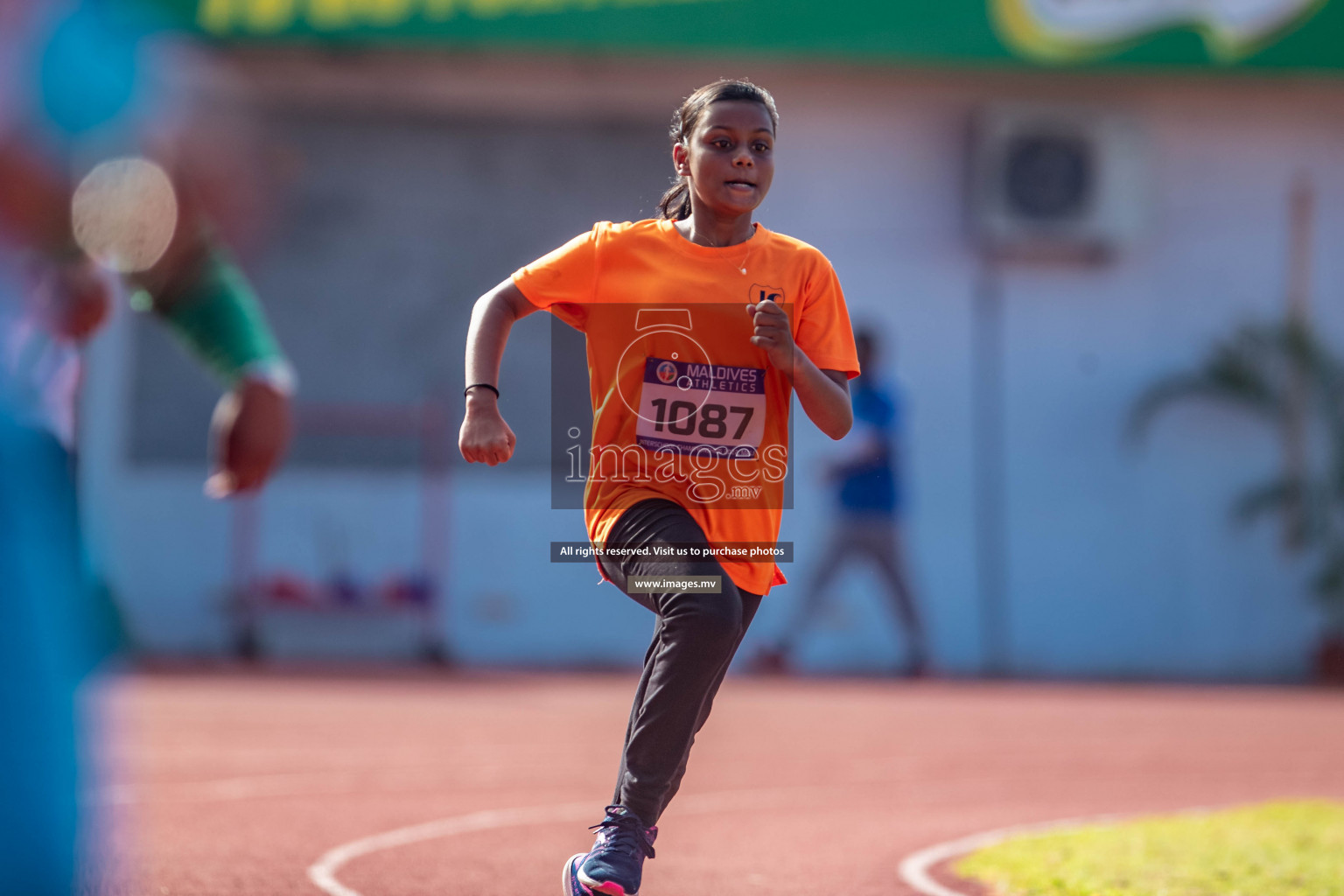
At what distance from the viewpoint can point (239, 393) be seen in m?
2.75

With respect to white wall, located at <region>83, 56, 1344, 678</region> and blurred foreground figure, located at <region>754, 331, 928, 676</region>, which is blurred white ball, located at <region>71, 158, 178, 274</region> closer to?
blurred foreground figure, located at <region>754, 331, 928, 676</region>

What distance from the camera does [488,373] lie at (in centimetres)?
358

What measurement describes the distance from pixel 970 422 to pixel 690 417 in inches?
482

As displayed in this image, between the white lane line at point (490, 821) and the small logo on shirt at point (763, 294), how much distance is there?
2.02 m

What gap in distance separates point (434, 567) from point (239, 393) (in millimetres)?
12385

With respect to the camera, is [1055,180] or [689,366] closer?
[689,366]

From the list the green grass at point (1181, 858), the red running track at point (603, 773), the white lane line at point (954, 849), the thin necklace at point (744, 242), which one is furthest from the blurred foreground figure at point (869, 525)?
the thin necklace at point (744, 242)

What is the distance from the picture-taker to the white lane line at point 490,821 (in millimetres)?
5000

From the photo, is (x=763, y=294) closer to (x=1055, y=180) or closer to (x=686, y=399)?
(x=686, y=399)

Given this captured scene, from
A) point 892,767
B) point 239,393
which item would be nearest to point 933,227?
point 892,767

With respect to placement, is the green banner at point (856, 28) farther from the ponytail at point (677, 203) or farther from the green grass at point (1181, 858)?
the ponytail at point (677, 203)

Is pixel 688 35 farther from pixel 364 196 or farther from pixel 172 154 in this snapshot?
pixel 172 154

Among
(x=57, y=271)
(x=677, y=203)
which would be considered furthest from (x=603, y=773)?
(x=57, y=271)

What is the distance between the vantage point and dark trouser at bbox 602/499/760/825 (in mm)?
3580
